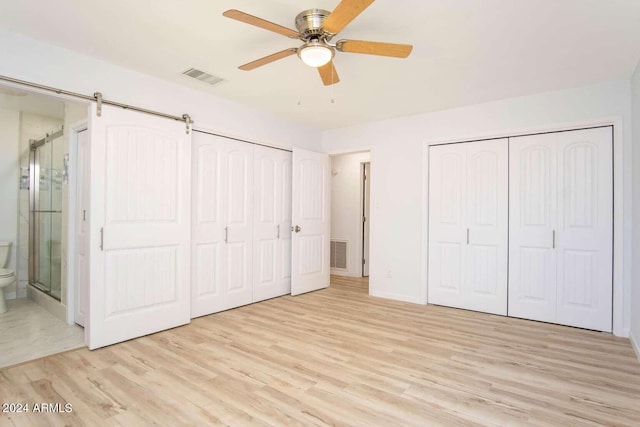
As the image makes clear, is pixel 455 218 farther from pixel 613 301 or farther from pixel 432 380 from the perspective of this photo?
pixel 432 380

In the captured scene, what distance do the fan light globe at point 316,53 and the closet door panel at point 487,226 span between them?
2663 mm

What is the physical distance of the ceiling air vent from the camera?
10.6 feet

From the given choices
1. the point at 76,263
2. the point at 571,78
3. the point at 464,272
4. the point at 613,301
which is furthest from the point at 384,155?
the point at 76,263

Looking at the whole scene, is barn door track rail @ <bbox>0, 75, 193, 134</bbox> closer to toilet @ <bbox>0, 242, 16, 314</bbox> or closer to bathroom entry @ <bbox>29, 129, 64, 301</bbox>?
bathroom entry @ <bbox>29, 129, 64, 301</bbox>

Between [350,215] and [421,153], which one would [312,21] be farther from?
[350,215]

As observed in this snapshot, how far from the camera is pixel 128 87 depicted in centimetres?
320

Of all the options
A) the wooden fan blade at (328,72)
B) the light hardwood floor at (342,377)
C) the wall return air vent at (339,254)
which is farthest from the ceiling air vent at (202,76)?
the wall return air vent at (339,254)

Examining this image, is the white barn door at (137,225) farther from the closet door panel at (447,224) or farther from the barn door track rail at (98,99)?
the closet door panel at (447,224)

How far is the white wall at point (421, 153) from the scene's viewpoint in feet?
10.9

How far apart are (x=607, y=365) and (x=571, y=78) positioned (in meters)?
2.61

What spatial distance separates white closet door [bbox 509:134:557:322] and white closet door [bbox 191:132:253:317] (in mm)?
3205

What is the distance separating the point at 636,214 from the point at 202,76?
4272 mm

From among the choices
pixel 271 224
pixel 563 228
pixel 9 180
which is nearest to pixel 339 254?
pixel 271 224

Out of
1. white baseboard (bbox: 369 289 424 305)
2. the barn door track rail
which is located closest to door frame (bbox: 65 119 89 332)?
the barn door track rail
